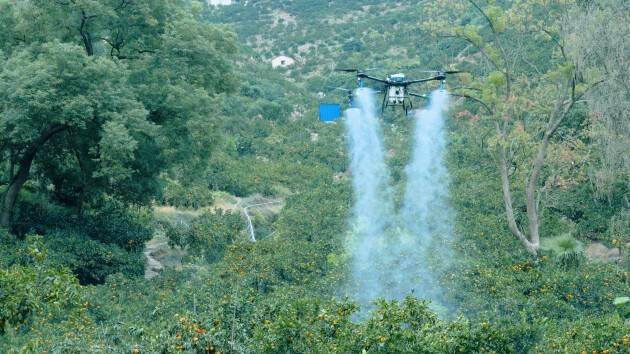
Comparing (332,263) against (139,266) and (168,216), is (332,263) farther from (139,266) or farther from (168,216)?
(168,216)

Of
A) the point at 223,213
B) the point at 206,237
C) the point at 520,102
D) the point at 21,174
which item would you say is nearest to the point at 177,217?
the point at 223,213

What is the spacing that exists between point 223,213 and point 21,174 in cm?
729

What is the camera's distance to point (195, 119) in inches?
840

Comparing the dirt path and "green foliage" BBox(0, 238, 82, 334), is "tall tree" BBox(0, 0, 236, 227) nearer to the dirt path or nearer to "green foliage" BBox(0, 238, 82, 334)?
the dirt path

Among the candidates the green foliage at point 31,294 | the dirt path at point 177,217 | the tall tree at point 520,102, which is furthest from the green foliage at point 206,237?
the green foliage at point 31,294

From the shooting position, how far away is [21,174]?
831 inches

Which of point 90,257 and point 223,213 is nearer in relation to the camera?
point 90,257

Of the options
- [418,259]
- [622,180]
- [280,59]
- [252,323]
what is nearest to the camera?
[252,323]

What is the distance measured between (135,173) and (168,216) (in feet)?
14.2

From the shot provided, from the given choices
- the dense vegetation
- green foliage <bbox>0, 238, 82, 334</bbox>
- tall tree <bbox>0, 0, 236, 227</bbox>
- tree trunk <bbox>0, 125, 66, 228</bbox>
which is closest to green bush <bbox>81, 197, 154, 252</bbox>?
the dense vegetation

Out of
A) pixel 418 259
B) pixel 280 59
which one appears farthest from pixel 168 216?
pixel 280 59

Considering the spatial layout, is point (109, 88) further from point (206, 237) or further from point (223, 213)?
point (223, 213)

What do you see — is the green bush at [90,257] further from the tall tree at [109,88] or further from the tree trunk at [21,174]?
the tall tree at [109,88]

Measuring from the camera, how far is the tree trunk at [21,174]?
812 inches
